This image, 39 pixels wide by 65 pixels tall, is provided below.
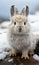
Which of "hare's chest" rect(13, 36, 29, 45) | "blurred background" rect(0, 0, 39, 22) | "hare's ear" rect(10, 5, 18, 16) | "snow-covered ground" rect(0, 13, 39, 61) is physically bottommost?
"snow-covered ground" rect(0, 13, 39, 61)

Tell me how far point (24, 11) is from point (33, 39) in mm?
218

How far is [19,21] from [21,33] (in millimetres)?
80

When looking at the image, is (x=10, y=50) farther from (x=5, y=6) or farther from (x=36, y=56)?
(x=5, y=6)

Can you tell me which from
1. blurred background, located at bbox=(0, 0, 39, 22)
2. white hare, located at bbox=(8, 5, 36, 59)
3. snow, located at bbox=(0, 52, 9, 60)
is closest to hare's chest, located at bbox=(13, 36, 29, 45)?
white hare, located at bbox=(8, 5, 36, 59)

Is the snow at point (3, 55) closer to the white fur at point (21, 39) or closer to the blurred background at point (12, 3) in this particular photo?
the white fur at point (21, 39)

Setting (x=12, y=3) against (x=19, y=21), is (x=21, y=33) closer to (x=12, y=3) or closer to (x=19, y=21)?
(x=19, y=21)

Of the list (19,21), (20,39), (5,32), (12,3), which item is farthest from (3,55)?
(12,3)

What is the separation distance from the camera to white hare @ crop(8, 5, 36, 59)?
125 cm

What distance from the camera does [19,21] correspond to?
1.25m

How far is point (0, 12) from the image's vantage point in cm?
226

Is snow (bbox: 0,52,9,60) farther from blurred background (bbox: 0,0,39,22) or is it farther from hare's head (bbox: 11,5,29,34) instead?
blurred background (bbox: 0,0,39,22)

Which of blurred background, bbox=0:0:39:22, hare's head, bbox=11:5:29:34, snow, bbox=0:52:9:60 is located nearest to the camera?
hare's head, bbox=11:5:29:34

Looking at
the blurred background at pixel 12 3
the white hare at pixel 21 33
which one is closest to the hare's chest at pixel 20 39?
the white hare at pixel 21 33

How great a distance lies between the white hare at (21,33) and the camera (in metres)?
1.25
